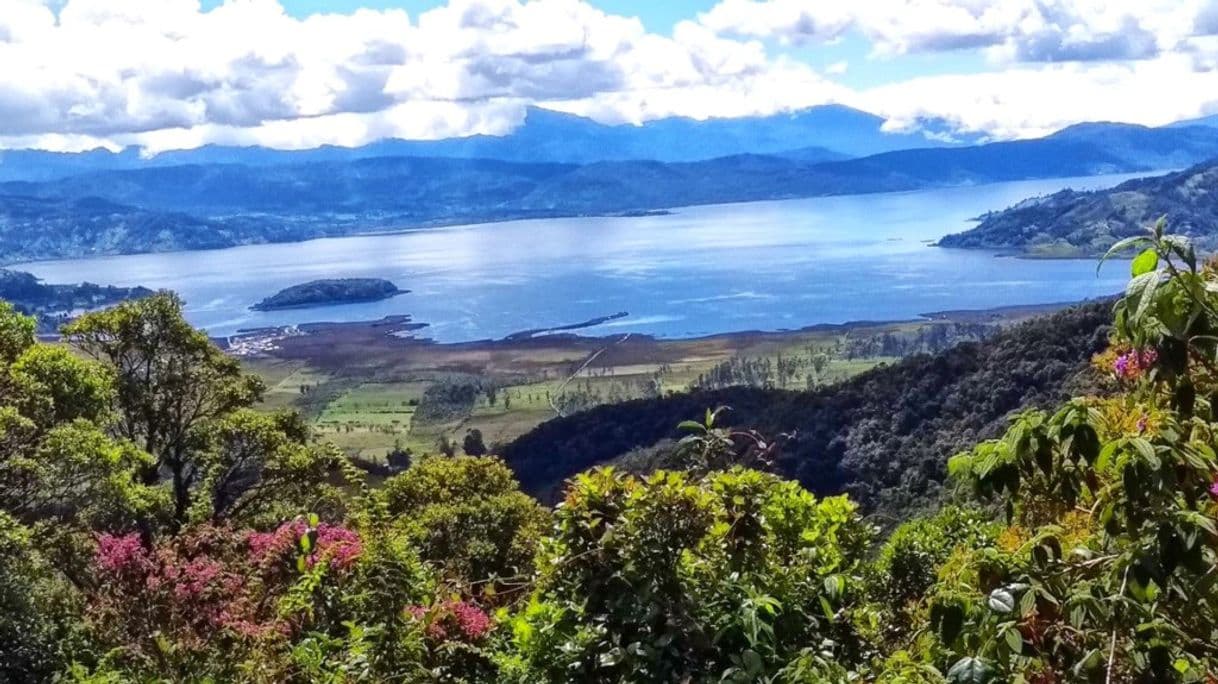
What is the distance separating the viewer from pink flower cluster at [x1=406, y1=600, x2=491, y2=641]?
3.58m

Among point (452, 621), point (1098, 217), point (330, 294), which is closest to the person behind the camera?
point (452, 621)

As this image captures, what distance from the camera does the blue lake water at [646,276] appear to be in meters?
90.6

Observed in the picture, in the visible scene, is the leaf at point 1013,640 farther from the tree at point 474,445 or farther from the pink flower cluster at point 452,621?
the tree at point 474,445

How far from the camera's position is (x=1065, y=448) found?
156 centimetres

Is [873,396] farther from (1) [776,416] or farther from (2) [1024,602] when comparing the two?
(2) [1024,602]

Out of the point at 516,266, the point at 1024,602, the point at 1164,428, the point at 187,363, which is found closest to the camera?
the point at 1024,602

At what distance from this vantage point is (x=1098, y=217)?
125 meters

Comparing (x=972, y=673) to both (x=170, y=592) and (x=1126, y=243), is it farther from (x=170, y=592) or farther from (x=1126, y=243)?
(x=170, y=592)

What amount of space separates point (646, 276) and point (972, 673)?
117m

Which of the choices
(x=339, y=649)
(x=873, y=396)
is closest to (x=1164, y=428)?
(x=339, y=649)

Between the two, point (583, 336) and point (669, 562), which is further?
point (583, 336)

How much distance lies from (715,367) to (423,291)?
6025 cm

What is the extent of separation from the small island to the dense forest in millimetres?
100925

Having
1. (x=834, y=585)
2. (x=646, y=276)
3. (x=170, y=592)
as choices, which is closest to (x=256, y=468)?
(x=170, y=592)
